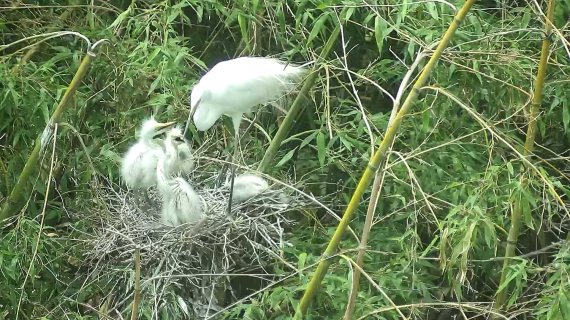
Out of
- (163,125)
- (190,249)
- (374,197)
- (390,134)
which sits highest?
(390,134)

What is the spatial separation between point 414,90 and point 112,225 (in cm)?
109

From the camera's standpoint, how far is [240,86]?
9.80ft

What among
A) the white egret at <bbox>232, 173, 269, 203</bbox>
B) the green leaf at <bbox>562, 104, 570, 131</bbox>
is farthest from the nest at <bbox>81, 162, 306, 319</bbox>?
the green leaf at <bbox>562, 104, 570, 131</bbox>

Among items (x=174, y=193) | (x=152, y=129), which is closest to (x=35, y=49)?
(x=152, y=129)

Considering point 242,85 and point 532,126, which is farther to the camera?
point 242,85

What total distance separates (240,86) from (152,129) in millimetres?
288

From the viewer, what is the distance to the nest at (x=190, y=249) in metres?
2.96

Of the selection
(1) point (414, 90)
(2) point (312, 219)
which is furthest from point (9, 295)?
(1) point (414, 90)

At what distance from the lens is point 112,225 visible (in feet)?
10.2

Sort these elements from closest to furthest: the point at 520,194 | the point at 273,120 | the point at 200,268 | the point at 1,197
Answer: the point at 520,194 → the point at 200,268 → the point at 1,197 → the point at 273,120

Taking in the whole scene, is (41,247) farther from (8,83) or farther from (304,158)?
(304,158)

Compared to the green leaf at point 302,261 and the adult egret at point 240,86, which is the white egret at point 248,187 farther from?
the green leaf at point 302,261

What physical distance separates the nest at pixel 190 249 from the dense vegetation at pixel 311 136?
54 millimetres

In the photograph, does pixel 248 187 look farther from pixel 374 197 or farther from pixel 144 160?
pixel 374 197
